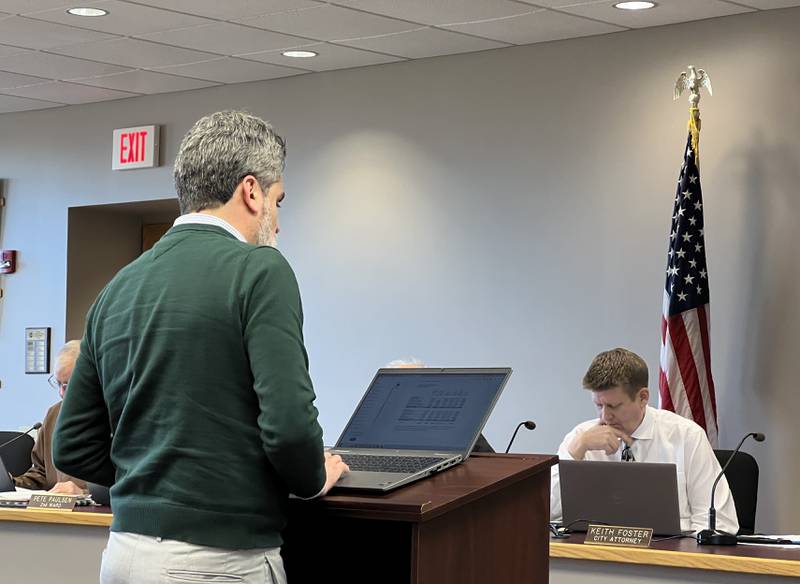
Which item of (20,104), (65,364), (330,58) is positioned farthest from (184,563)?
(20,104)

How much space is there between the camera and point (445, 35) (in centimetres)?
622

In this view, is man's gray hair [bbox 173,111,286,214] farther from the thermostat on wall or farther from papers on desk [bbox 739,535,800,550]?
the thermostat on wall

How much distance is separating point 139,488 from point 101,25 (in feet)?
15.0

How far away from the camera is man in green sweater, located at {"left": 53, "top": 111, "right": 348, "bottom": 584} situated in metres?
1.87

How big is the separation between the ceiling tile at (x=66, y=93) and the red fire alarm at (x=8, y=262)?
108cm

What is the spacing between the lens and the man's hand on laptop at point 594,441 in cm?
466

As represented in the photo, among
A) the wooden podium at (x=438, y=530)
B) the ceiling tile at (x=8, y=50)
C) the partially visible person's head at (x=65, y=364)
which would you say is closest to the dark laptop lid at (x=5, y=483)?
the partially visible person's head at (x=65, y=364)

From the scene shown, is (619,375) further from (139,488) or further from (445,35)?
(139,488)

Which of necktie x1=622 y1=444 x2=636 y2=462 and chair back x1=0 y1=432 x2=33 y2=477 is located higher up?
necktie x1=622 y1=444 x2=636 y2=462

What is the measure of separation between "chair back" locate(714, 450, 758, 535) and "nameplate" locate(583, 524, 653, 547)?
1.26 m

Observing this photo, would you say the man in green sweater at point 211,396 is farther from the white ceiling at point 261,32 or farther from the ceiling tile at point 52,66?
the ceiling tile at point 52,66

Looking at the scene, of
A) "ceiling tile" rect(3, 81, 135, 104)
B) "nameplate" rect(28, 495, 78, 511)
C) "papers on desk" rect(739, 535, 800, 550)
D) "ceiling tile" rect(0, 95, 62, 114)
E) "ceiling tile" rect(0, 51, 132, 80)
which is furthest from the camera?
"ceiling tile" rect(0, 95, 62, 114)

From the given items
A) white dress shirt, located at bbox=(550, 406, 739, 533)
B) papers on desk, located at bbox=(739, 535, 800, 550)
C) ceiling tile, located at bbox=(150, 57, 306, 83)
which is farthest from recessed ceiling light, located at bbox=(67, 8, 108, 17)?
papers on desk, located at bbox=(739, 535, 800, 550)

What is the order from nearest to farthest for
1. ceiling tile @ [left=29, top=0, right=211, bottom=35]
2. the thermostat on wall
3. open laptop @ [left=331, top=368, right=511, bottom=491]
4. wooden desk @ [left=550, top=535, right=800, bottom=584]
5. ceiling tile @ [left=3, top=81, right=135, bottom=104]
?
1. open laptop @ [left=331, top=368, right=511, bottom=491]
2. wooden desk @ [left=550, top=535, right=800, bottom=584]
3. ceiling tile @ [left=29, top=0, right=211, bottom=35]
4. ceiling tile @ [left=3, top=81, right=135, bottom=104]
5. the thermostat on wall
